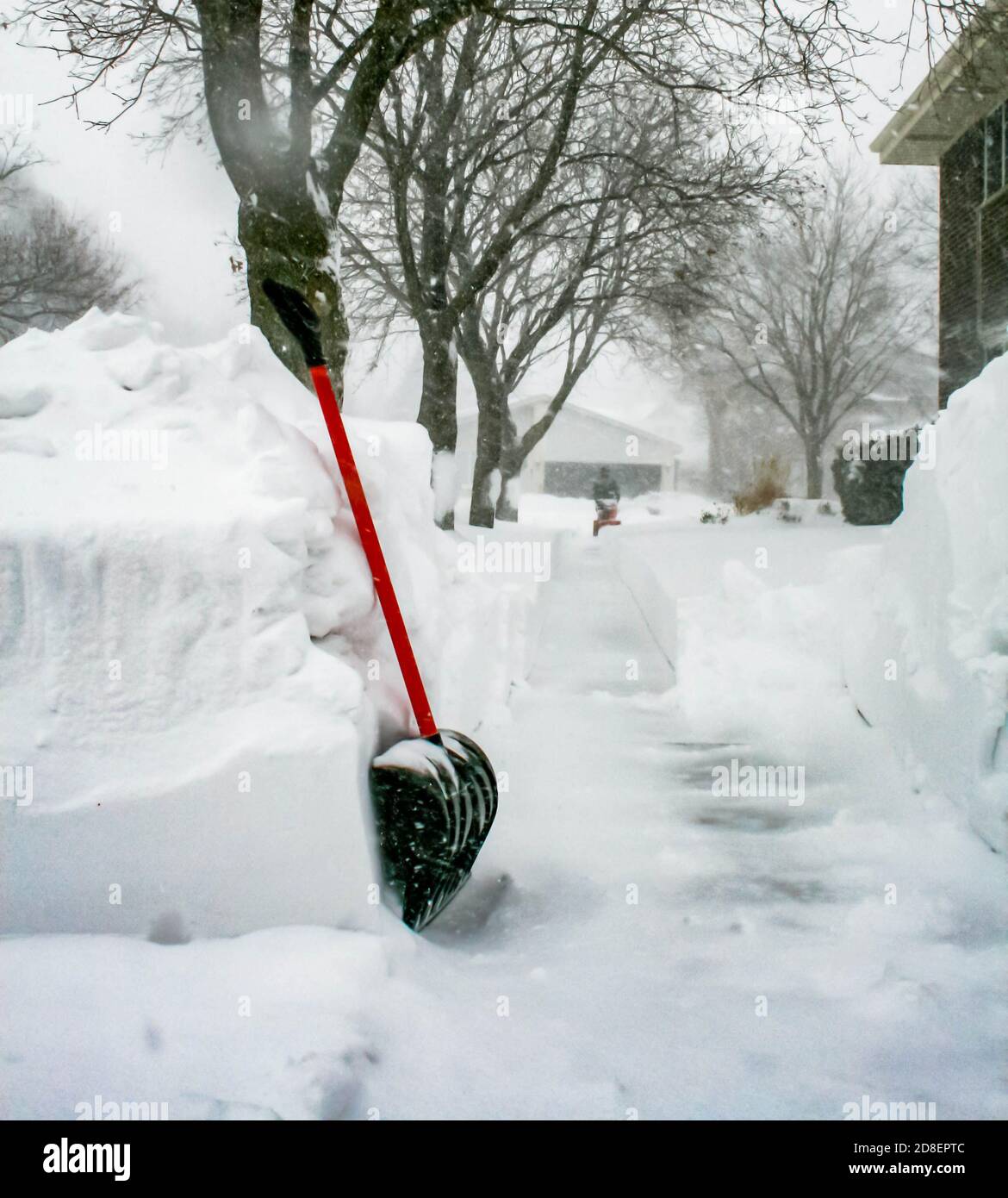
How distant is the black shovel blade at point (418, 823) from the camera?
2895mm

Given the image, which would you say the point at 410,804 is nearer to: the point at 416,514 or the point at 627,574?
the point at 416,514

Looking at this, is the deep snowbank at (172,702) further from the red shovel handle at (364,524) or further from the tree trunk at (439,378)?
the tree trunk at (439,378)

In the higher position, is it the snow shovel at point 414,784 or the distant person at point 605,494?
the distant person at point 605,494

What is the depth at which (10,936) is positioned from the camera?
265 centimetres

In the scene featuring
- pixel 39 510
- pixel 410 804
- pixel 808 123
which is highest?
pixel 808 123

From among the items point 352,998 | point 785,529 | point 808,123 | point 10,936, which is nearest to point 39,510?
point 10,936

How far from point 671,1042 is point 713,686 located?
427 centimetres

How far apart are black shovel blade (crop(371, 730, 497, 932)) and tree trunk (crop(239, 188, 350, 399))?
469 centimetres

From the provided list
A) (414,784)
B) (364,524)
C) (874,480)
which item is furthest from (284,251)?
(874,480)

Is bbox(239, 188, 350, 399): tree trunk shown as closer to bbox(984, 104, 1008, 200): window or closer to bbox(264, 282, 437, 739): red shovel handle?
bbox(264, 282, 437, 739): red shovel handle

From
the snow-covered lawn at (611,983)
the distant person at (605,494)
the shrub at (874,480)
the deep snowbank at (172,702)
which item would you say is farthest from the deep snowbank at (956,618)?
the distant person at (605,494)

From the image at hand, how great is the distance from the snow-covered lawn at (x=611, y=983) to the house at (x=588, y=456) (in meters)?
41.0

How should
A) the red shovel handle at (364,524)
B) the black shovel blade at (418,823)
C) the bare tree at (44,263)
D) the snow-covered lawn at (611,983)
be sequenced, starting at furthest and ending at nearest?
the bare tree at (44,263), the red shovel handle at (364,524), the black shovel blade at (418,823), the snow-covered lawn at (611,983)

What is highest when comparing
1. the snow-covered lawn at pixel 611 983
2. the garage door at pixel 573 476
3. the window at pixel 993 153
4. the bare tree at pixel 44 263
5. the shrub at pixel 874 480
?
the bare tree at pixel 44 263
